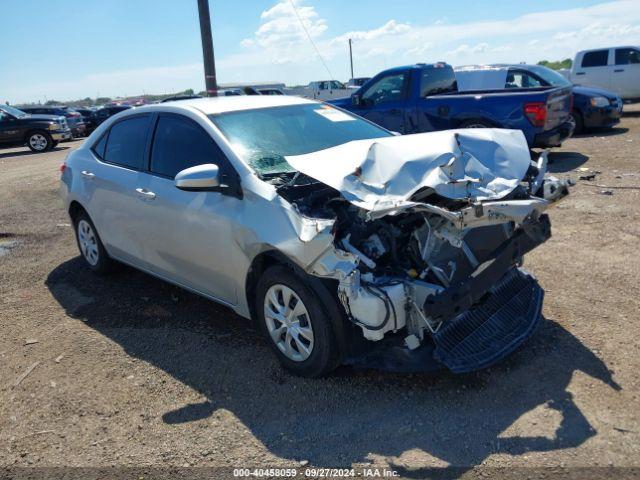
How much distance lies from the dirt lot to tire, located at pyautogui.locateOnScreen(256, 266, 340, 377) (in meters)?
0.18

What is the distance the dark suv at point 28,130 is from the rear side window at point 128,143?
60.1ft

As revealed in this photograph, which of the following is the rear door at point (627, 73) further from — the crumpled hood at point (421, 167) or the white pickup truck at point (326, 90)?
the crumpled hood at point (421, 167)

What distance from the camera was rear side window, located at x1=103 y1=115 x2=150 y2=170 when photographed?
197 inches

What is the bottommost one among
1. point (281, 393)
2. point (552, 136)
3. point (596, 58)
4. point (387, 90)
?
point (281, 393)

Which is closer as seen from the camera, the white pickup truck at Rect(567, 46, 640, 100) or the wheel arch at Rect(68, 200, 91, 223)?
the wheel arch at Rect(68, 200, 91, 223)

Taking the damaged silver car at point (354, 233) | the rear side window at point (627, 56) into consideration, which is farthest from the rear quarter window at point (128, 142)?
the rear side window at point (627, 56)

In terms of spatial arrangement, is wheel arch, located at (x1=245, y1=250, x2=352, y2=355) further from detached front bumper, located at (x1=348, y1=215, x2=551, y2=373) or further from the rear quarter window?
the rear quarter window

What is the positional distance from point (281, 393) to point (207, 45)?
11.5 metres

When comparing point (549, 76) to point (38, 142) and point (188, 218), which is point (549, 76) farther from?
point (38, 142)

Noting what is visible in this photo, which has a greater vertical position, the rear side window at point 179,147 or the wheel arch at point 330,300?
the rear side window at point 179,147

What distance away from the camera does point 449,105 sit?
1011 cm

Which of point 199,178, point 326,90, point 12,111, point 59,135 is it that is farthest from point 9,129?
point 199,178

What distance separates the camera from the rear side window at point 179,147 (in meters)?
4.26

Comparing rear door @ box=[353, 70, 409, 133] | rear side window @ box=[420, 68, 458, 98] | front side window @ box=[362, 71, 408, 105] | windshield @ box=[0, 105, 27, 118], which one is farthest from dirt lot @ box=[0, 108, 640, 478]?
windshield @ box=[0, 105, 27, 118]
